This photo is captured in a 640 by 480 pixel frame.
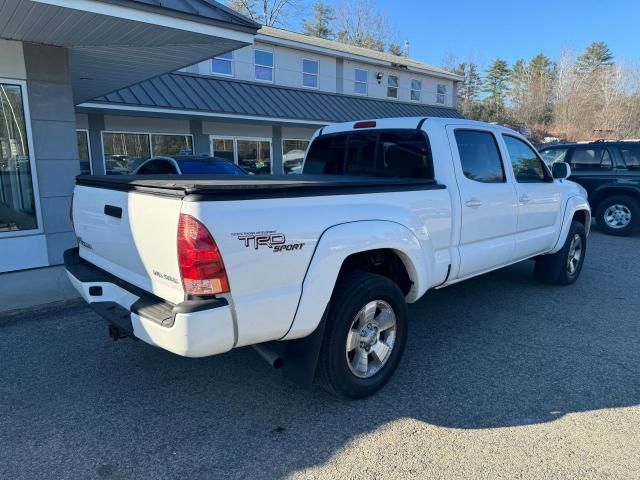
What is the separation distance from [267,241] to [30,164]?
5464 millimetres

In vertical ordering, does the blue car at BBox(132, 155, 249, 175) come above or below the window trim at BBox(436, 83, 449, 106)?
below

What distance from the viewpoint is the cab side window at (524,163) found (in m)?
4.93

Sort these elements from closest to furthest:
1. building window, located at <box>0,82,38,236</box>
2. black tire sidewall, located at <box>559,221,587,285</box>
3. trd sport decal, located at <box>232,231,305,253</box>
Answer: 1. trd sport decal, located at <box>232,231,305,253</box>
2. black tire sidewall, located at <box>559,221,587,285</box>
3. building window, located at <box>0,82,38,236</box>

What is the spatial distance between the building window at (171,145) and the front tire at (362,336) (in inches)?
522

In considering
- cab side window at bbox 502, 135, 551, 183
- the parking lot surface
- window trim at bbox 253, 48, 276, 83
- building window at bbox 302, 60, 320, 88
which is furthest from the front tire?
building window at bbox 302, 60, 320, 88

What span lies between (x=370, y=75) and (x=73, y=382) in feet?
66.9

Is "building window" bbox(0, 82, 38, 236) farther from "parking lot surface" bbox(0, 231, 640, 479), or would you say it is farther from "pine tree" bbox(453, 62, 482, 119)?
"pine tree" bbox(453, 62, 482, 119)

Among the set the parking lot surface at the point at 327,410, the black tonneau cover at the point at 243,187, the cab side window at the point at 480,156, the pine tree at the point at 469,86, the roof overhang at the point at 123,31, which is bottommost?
the parking lot surface at the point at 327,410

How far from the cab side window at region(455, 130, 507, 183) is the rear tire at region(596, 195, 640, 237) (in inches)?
297

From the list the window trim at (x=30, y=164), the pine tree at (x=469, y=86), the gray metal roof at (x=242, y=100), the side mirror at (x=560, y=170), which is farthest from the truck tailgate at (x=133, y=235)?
the pine tree at (x=469, y=86)

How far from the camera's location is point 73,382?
3.47 meters

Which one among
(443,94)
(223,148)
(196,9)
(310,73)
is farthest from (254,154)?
(443,94)

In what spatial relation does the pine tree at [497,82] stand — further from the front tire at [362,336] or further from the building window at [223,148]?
the front tire at [362,336]

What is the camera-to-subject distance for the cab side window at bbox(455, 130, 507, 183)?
423cm
